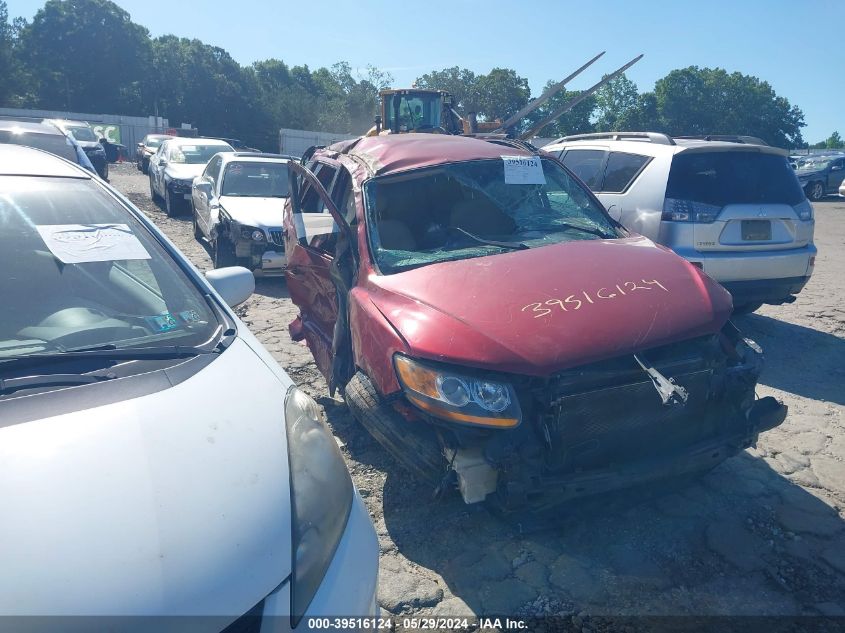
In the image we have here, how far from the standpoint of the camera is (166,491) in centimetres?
164

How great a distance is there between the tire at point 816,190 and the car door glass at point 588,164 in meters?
19.3

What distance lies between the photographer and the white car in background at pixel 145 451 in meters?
1.44

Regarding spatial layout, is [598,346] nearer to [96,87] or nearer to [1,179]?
[1,179]

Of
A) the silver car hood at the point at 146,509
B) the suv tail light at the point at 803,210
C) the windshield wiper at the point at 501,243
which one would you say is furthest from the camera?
the suv tail light at the point at 803,210

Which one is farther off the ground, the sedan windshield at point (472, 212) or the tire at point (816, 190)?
the sedan windshield at point (472, 212)

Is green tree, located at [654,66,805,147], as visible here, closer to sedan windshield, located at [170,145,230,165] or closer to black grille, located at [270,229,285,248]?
sedan windshield, located at [170,145,230,165]

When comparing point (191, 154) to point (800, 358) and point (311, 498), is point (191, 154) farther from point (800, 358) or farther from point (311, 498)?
point (311, 498)

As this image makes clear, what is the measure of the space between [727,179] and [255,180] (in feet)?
21.7

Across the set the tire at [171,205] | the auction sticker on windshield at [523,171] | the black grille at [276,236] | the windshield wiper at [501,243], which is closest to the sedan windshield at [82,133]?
the tire at [171,205]

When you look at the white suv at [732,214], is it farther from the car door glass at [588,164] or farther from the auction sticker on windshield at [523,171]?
the auction sticker on windshield at [523,171]

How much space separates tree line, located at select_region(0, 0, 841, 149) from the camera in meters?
49.7

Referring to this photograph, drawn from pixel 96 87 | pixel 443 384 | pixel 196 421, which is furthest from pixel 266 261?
pixel 96 87

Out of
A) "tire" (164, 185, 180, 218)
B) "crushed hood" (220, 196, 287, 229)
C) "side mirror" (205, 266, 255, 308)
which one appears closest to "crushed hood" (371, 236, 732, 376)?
"side mirror" (205, 266, 255, 308)

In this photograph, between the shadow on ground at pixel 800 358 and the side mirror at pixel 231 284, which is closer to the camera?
the side mirror at pixel 231 284
